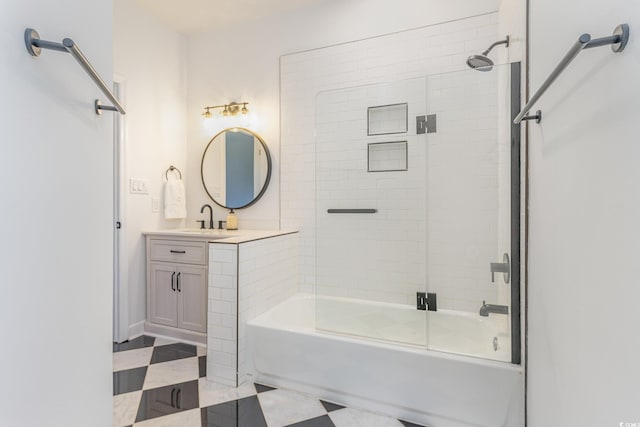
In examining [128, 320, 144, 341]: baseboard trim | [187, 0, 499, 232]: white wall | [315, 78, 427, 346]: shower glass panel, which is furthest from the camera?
[128, 320, 144, 341]: baseboard trim

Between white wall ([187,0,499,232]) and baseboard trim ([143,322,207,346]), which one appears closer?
white wall ([187,0,499,232])

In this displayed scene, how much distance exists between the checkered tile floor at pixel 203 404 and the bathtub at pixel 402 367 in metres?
0.08

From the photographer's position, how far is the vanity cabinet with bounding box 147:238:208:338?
8.59 ft

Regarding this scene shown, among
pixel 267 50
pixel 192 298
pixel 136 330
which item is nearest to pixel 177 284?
pixel 192 298

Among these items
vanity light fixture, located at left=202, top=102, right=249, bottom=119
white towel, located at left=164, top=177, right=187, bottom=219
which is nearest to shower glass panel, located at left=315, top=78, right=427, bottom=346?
vanity light fixture, located at left=202, top=102, right=249, bottom=119

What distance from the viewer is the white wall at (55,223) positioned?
717 mm

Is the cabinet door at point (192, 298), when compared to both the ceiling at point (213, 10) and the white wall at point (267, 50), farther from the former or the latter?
the ceiling at point (213, 10)

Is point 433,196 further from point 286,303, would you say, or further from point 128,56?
point 128,56

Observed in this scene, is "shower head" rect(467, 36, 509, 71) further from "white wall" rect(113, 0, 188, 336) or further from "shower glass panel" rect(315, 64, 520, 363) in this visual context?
"white wall" rect(113, 0, 188, 336)

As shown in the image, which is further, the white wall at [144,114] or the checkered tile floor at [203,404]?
the white wall at [144,114]

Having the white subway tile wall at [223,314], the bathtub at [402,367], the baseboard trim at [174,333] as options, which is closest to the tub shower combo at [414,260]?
the bathtub at [402,367]

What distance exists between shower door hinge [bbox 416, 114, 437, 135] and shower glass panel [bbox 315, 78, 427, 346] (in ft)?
0.18

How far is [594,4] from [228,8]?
292cm

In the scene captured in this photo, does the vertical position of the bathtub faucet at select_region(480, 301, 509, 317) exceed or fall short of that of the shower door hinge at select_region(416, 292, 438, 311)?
it exceeds it
